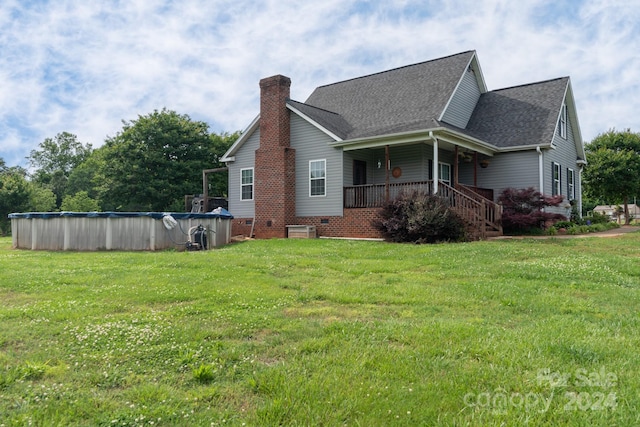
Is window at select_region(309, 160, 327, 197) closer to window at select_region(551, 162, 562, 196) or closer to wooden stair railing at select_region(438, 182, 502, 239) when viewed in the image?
wooden stair railing at select_region(438, 182, 502, 239)

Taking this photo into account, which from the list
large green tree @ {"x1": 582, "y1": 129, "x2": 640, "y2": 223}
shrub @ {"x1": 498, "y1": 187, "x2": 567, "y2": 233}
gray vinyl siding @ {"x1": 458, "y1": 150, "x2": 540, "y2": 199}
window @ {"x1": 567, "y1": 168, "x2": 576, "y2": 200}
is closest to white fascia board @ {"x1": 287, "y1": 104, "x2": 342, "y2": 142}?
gray vinyl siding @ {"x1": 458, "y1": 150, "x2": 540, "y2": 199}

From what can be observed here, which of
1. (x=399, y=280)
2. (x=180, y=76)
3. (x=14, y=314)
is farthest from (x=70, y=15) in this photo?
(x=399, y=280)

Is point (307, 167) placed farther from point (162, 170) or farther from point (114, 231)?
point (162, 170)

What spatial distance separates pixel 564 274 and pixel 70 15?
12713 millimetres

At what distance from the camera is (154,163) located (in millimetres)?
32844

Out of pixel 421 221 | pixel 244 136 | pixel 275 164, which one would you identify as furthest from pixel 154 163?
pixel 421 221

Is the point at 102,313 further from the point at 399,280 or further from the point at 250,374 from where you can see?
the point at 399,280

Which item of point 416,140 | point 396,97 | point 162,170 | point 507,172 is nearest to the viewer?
point 416,140

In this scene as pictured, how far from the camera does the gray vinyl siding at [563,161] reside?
1773cm

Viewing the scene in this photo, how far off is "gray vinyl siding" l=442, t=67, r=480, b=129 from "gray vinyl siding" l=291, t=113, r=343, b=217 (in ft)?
16.0

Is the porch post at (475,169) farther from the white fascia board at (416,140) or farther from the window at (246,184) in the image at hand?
the window at (246,184)

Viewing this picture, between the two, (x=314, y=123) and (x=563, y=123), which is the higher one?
(x=563, y=123)

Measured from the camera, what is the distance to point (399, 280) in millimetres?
6707

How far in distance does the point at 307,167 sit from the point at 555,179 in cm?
1086
